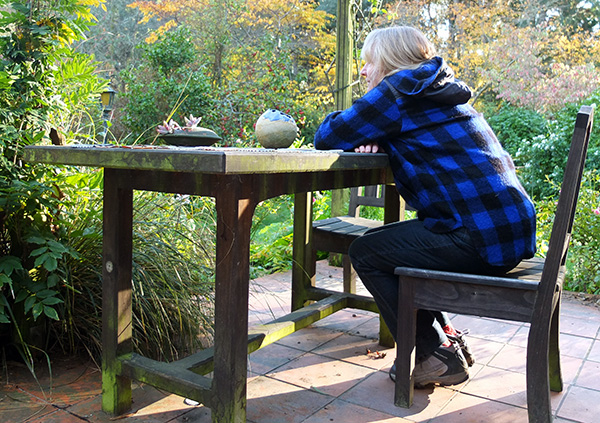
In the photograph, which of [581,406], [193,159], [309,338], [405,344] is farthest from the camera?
[309,338]

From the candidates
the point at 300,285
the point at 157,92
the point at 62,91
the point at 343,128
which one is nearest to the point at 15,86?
the point at 62,91

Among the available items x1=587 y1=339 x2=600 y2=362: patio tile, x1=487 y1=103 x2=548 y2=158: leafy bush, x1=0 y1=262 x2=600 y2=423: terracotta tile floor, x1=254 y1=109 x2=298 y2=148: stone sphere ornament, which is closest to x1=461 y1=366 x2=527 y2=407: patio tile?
x1=0 y1=262 x2=600 y2=423: terracotta tile floor

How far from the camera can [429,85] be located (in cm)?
180

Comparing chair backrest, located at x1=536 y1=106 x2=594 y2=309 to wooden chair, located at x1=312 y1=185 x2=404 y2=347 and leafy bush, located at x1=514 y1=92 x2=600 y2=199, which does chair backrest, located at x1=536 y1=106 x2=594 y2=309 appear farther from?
leafy bush, located at x1=514 y1=92 x2=600 y2=199

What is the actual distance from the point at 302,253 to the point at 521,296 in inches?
54.7

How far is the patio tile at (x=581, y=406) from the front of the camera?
1.91m

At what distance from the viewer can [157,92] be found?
27.1 feet

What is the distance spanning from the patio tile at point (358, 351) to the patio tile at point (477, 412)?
0.42 meters

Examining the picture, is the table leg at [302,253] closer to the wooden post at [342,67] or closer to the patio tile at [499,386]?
the patio tile at [499,386]

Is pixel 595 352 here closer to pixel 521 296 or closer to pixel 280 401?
pixel 521 296

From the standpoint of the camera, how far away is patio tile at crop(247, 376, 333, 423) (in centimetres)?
Result: 187

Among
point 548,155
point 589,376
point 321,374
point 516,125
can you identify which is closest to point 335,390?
point 321,374

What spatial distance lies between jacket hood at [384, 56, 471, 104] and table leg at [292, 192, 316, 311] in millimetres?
1073

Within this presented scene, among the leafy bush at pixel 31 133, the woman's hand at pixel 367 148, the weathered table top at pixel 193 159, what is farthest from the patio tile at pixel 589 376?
the leafy bush at pixel 31 133
